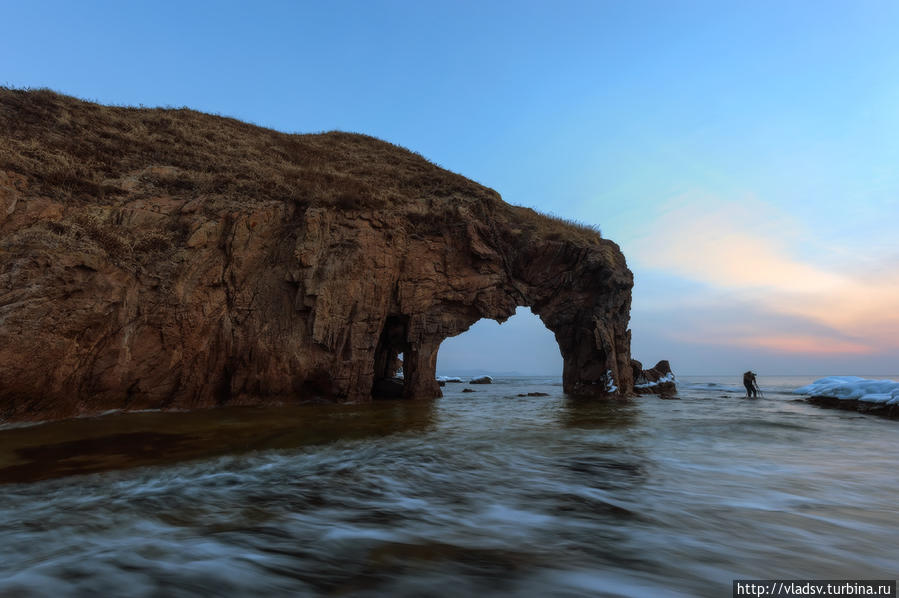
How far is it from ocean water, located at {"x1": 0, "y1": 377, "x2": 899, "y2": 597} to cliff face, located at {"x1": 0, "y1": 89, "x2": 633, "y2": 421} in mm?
3117

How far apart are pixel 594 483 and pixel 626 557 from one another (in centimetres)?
207

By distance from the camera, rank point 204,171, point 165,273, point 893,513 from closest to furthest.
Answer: point 893,513 < point 165,273 < point 204,171

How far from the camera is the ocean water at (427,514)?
271 centimetres

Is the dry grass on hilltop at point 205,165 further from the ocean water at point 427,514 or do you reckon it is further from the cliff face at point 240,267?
the ocean water at point 427,514

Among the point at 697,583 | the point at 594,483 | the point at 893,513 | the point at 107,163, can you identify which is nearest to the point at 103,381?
the point at 107,163

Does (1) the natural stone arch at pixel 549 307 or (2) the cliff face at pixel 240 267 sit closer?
(2) the cliff face at pixel 240 267

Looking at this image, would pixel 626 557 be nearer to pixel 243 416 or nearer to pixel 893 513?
pixel 893 513

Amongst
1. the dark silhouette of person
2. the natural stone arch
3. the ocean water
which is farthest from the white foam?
the ocean water

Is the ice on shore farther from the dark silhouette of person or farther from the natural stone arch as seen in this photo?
the natural stone arch

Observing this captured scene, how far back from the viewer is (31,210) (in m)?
10.2

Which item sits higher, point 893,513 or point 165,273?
point 165,273

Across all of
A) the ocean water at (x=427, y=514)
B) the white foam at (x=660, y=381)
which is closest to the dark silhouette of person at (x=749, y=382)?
the white foam at (x=660, y=381)

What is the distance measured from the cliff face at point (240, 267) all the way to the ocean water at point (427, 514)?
312 cm

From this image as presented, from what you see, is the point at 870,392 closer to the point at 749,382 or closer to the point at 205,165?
the point at 749,382
